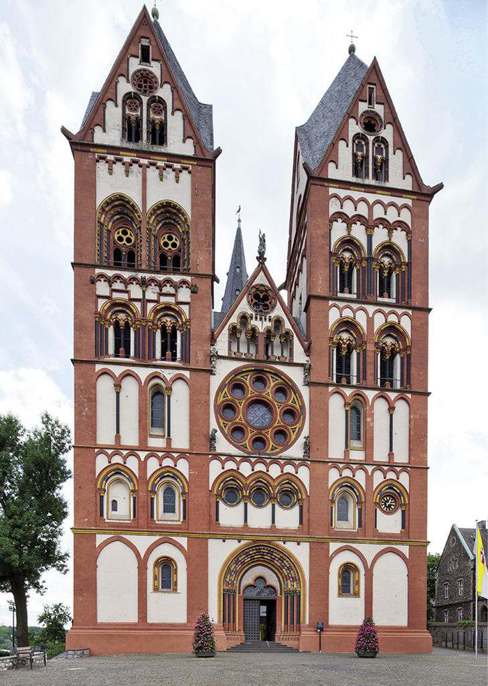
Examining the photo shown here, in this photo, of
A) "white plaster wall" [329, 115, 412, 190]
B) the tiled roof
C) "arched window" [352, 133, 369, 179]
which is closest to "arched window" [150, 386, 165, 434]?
the tiled roof

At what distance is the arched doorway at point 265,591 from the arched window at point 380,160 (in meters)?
22.8

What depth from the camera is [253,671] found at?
27.1 metres

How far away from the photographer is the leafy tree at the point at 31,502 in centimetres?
4094

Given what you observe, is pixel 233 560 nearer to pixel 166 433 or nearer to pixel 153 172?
pixel 166 433

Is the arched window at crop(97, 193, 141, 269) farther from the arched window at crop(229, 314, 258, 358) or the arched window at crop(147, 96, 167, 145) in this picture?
the arched window at crop(229, 314, 258, 358)

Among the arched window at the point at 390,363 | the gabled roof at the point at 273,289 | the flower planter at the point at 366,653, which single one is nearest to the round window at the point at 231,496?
the gabled roof at the point at 273,289

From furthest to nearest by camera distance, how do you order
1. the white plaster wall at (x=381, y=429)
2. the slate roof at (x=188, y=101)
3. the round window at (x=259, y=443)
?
the slate roof at (x=188, y=101) < the white plaster wall at (x=381, y=429) < the round window at (x=259, y=443)

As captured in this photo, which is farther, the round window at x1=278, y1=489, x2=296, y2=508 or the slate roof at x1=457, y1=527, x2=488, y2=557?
the slate roof at x1=457, y1=527, x2=488, y2=557

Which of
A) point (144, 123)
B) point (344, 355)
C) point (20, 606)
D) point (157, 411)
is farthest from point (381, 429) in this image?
point (20, 606)

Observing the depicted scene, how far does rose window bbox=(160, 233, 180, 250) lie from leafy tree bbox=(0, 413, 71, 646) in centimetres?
1313

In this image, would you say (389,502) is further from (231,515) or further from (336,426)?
(231,515)

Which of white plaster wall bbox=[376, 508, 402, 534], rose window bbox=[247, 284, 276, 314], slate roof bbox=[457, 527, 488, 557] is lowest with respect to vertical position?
slate roof bbox=[457, 527, 488, 557]

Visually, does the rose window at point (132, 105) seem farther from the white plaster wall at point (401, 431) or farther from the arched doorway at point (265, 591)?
the arched doorway at point (265, 591)

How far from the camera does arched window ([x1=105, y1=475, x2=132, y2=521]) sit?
37.4 m
